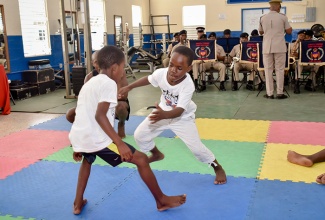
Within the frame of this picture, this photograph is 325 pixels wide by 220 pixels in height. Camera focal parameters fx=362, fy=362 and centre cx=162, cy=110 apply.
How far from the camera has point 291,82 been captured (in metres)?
9.08

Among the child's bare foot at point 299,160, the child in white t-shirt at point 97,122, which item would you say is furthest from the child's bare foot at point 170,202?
the child's bare foot at point 299,160

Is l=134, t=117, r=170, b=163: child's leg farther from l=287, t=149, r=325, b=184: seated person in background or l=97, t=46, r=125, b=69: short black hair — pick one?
l=287, t=149, r=325, b=184: seated person in background

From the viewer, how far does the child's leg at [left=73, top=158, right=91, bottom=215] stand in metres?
2.78

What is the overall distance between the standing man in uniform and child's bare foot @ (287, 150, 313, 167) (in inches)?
151

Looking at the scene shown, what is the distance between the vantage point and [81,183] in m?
2.78

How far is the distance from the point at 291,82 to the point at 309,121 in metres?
3.83

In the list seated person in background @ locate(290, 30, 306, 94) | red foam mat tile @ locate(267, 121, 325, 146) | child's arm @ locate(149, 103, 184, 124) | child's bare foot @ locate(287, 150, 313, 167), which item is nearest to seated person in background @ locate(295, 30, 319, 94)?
seated person in background @ locate(290, 30, 306, 94)

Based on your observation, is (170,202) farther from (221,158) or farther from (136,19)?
(136,19)

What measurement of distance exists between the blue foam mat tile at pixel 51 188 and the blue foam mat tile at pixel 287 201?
1246 mm

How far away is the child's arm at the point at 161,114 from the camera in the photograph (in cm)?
263

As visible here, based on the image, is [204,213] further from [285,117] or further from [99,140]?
[285,117]

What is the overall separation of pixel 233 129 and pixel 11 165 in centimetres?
293

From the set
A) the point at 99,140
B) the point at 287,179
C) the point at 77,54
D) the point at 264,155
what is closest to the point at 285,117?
the point at 264,155

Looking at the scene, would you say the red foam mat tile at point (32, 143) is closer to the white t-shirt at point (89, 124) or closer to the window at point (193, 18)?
the white t-shirt at point (89, 124)
